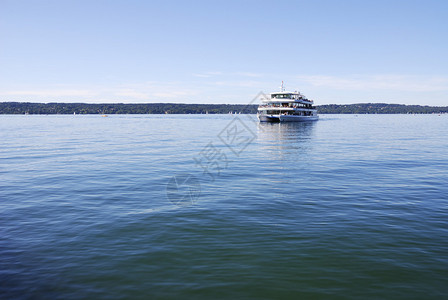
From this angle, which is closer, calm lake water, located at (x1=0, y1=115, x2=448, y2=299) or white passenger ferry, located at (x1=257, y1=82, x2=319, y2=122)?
calm lake water, located at (x1=0, y1=115, x2=448, y2=299)

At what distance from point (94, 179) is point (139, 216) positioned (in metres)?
8.83

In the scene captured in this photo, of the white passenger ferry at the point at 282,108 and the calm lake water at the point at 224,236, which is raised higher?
the white passenger ferry at the point at 282,108

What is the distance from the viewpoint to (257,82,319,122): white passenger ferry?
101 metres

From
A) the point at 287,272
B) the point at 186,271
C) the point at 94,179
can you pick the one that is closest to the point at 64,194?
the point at 94,179

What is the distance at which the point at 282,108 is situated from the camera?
100 m

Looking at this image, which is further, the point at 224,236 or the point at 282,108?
the point at 282,108

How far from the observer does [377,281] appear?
302 inches

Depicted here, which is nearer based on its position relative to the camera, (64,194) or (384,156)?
(64,194)

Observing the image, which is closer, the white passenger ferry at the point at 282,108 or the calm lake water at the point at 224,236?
the calm lake water at the point at 224,236

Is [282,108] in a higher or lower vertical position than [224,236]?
higher

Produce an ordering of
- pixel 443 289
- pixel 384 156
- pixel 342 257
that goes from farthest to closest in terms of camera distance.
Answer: pixel 384 156, pixel 342 257, pixel 443 289

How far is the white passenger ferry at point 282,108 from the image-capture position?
10056 cm

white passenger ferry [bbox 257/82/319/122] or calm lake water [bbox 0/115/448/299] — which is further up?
white passenger ferry [bbox 257/82/319/122]

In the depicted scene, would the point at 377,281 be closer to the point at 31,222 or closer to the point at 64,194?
the point at 31,222
